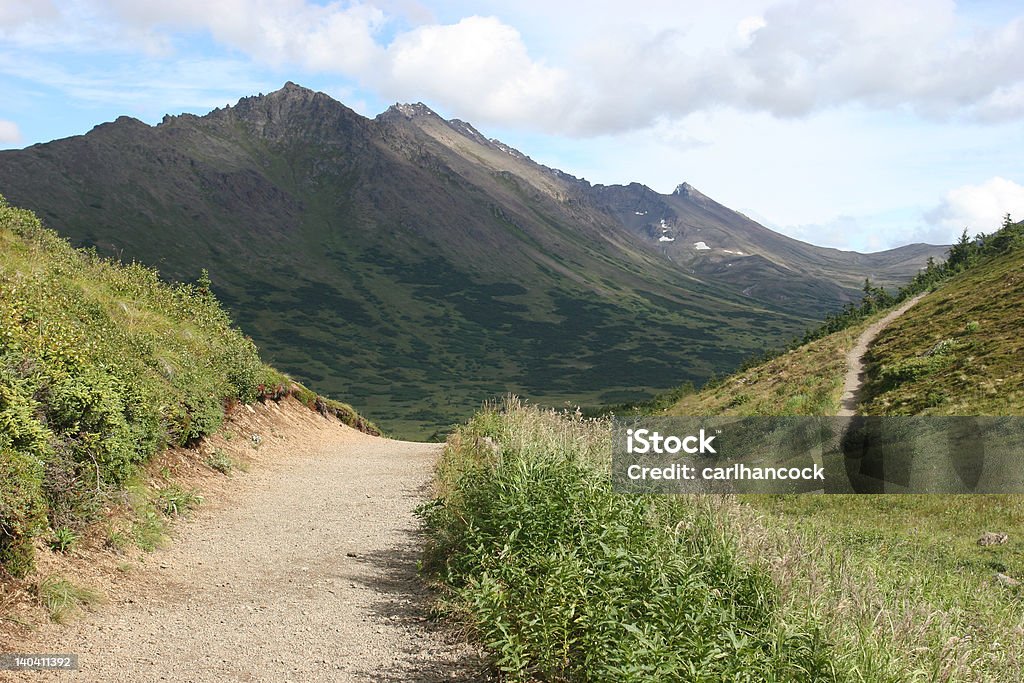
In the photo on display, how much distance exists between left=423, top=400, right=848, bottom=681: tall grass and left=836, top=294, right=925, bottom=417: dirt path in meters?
18.1

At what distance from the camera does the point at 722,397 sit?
37.2 metres

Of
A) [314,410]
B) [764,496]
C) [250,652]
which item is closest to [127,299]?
[314,410]

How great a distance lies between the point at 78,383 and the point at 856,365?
29596 millimetres

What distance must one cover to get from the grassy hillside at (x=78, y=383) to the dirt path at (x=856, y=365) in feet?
67.3

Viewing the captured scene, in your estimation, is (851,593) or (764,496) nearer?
(851,593)

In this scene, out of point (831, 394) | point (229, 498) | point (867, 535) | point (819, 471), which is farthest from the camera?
point (831, 394)

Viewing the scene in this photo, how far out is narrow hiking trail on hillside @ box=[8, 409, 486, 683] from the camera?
739 centimetres

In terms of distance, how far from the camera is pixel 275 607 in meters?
9.12

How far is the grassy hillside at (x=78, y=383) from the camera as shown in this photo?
883 centimetres

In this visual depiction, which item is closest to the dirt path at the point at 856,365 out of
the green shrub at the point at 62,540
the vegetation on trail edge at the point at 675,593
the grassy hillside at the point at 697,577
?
the grassy hillside at the point at 697,577

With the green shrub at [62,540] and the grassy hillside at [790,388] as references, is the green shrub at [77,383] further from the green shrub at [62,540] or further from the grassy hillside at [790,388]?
the grassy hillside at [790,388]

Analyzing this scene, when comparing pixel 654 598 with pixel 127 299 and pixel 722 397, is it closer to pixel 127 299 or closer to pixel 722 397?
pixel 127 299

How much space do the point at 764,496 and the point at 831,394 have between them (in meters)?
10.9

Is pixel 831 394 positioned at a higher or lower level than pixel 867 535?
higher
